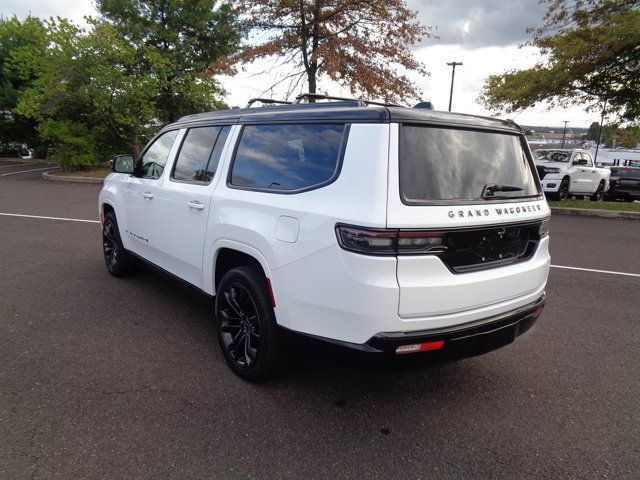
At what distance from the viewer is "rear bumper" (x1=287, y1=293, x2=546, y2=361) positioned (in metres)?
2.30

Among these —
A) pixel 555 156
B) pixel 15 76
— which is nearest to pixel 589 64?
pixel 555 156

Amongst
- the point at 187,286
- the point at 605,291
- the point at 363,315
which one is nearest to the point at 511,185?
the point at 363,315

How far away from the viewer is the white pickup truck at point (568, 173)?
14398mm

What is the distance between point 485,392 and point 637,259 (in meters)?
5.71

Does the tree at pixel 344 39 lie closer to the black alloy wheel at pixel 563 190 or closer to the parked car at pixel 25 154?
the black alloy wheel at pixel 563 190

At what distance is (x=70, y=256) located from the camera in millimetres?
6305

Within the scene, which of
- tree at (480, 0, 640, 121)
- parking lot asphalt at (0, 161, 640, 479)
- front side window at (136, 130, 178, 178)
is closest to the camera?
parking lot asphalt at (0, 161, 640, 479)

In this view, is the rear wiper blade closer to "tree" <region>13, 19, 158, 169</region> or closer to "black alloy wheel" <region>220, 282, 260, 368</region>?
"black alloy wheel" <region>220, 282, 260, 368</region>

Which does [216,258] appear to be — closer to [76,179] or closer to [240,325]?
[240,325]

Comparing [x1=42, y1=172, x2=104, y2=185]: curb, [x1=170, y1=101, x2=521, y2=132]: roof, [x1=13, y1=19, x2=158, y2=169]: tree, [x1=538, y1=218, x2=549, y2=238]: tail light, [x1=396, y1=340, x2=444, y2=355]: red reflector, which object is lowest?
[x1=42, y1=172, x2=104, y2=185]: curb

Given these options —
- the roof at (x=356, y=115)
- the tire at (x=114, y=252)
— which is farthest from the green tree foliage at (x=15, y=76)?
the roof at (x=356, y=115)

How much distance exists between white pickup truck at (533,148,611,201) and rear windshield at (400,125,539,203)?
1248cm

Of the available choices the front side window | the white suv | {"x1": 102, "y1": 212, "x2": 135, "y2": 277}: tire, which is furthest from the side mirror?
the white suv

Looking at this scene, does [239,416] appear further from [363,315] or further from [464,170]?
[464,170]
